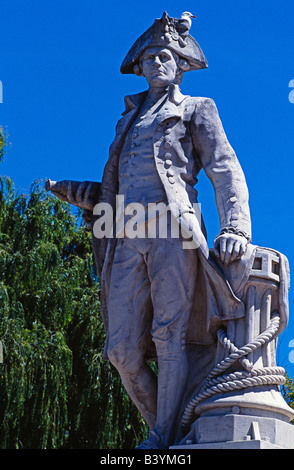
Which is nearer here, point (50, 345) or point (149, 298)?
point (149, 298)

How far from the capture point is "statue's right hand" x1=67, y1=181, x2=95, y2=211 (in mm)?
8039

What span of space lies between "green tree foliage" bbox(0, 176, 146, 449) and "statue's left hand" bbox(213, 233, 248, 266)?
9.33 m

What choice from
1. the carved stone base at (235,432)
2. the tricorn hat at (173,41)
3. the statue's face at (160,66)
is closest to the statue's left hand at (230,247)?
the carved stone base at (235,432)

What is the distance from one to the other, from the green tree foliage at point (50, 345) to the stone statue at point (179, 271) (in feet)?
28.6

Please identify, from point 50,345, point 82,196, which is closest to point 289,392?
point 50,345

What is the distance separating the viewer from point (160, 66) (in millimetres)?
7926

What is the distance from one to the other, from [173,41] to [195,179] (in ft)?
3.91

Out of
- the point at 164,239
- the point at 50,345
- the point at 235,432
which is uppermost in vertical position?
the point at 50,345

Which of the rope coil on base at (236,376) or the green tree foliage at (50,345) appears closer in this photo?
the rope coil on base at (236,376)

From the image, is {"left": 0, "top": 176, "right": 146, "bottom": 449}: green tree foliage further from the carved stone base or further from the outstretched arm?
the carved stone base

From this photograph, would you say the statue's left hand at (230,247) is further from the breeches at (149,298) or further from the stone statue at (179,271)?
the breeches at (149,298)

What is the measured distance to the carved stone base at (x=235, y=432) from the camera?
657cm

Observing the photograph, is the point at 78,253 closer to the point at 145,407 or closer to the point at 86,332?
the point at 86,332

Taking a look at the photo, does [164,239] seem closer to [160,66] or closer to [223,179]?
[223,179]
